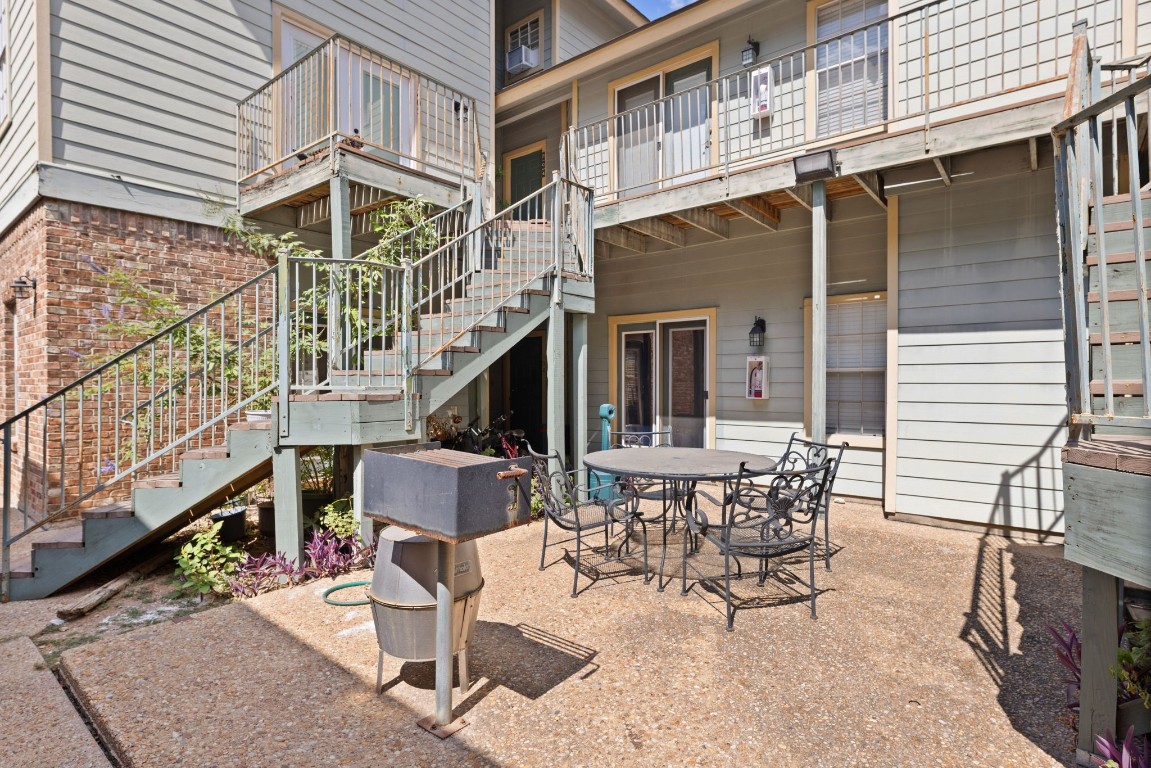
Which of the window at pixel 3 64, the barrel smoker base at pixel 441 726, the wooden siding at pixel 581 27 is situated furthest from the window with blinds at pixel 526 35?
the barrel smoker base at pixel 441 726

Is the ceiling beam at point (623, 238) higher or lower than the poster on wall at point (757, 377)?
higher

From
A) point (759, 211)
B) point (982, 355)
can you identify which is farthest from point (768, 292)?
point (982, 355)

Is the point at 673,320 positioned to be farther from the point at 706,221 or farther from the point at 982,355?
the point at 982,355

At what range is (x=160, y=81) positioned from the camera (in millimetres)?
6148

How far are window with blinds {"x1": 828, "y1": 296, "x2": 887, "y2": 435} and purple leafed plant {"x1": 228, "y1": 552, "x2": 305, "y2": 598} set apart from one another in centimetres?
575

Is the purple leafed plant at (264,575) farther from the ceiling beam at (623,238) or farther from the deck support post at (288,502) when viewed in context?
the ceiling beam at (623,238)

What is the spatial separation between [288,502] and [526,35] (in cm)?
994

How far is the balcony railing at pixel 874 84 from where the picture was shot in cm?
511

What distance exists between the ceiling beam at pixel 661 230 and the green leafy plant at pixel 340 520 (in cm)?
441

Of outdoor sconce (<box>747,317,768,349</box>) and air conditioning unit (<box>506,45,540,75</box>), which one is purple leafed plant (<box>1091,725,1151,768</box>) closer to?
outdoor sconce (<box>747,317,768,349</box>)

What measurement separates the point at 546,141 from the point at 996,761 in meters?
9.95

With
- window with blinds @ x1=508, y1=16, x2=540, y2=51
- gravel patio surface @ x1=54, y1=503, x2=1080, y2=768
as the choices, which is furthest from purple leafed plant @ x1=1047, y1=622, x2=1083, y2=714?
window with blinds @ x1=508, y1=16, x2=540, y2=51

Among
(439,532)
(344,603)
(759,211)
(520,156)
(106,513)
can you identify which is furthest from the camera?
(520,156)

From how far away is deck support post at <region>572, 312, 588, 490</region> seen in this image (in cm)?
609
